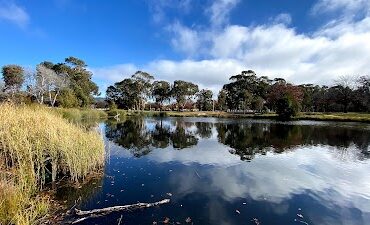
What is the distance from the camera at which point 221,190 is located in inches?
514

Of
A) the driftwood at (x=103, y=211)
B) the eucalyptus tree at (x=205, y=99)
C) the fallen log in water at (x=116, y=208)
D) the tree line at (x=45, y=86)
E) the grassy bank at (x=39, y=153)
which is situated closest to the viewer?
the driftwood at (x=103, y=211)

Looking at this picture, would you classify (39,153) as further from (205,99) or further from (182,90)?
(205,99)

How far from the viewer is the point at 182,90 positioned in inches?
4798

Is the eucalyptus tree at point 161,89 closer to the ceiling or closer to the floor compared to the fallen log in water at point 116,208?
closer to the ceiling

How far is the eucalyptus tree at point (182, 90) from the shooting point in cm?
Result: 12194

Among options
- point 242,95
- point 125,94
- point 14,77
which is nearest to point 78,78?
point 14,77

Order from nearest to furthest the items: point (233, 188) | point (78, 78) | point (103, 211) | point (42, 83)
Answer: point (103, 211), point (233, 188), point (42, 83), point (78, 78)

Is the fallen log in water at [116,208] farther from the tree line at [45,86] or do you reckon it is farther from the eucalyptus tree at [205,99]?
the eucalyptus tree at [205,99]

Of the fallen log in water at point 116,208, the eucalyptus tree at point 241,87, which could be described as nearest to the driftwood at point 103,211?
the fallen log in water at point 116,208

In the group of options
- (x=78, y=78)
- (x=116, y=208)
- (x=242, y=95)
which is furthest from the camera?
(x=242, y=95)

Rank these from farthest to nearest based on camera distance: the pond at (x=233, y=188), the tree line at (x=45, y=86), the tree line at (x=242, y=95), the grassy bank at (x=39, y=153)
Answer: the tree line at (x=242, y=95)
the tree line at (x=45, y=86)
the grassy bank at (x=39, y=153)
the pond at (x=233, y=188)

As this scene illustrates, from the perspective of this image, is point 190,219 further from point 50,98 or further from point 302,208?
point 50,98

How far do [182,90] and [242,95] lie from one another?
2623 cm

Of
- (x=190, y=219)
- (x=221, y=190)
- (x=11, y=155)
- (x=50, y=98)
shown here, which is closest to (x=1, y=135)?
(x=11, y=155)
